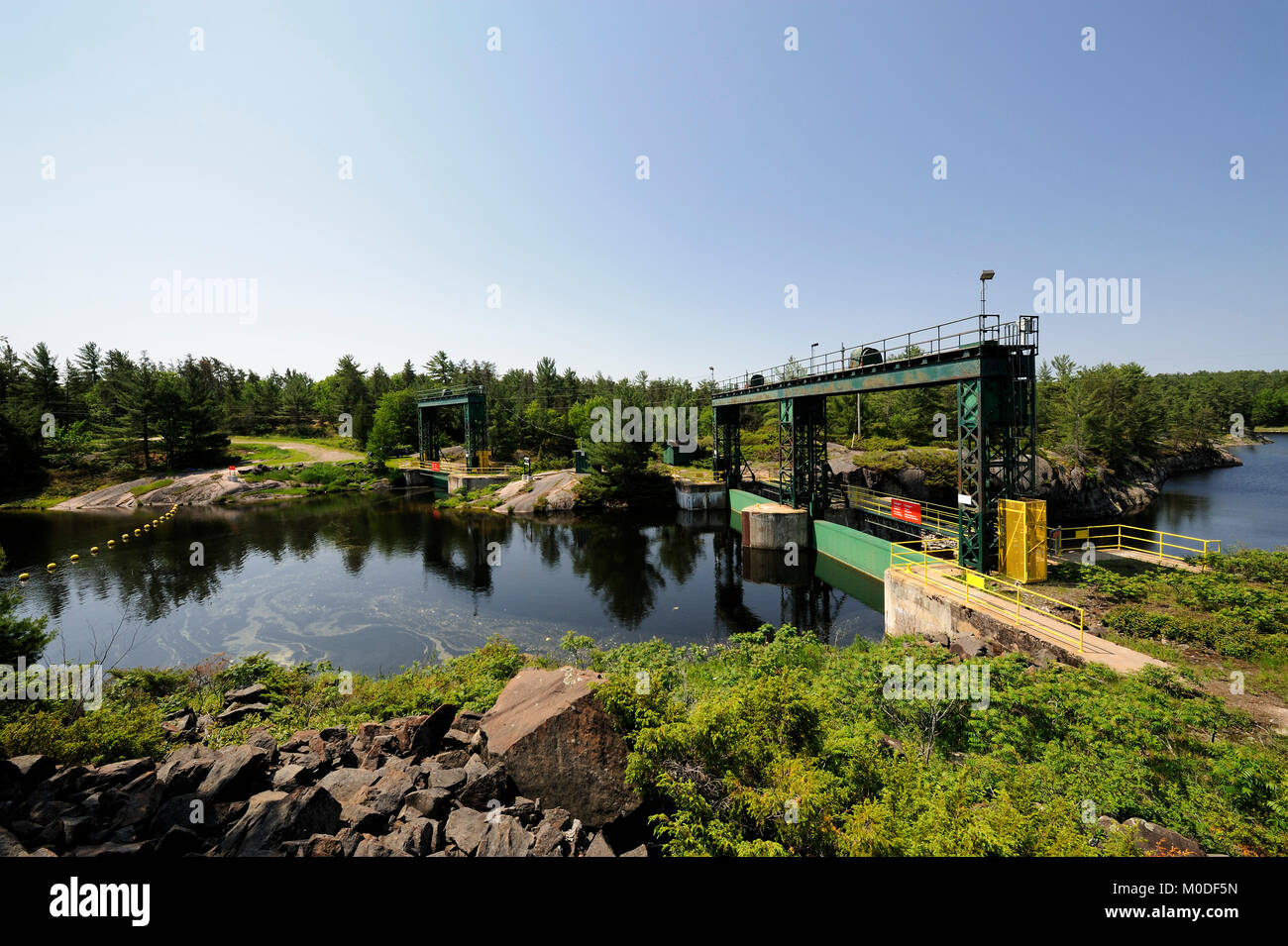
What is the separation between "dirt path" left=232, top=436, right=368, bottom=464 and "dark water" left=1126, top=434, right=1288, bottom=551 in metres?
81.4

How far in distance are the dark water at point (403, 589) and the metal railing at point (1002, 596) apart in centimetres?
301

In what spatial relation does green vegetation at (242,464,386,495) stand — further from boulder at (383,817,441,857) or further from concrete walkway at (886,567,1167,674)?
boulder at (383,817,441,857)

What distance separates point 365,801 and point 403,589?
19.5m

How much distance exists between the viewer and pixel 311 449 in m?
75.7

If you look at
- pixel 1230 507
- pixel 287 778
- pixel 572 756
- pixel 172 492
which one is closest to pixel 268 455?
pixel 172 492

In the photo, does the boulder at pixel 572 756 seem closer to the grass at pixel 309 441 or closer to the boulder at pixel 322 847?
the boulder at pixel 322 847

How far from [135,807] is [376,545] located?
97.5ft

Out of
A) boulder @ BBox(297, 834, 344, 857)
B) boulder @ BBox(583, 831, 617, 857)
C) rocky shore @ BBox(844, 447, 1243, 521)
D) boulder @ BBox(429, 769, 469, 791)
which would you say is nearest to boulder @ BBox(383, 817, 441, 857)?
boulder @ BBox(297, 834, 344, 857)

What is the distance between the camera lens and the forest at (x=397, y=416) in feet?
175

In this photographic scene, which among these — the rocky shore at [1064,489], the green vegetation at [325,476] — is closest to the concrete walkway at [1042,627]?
the rocky shore at [1064,489]

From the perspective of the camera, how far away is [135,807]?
265 inches

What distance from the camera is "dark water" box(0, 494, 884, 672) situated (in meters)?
19.4
